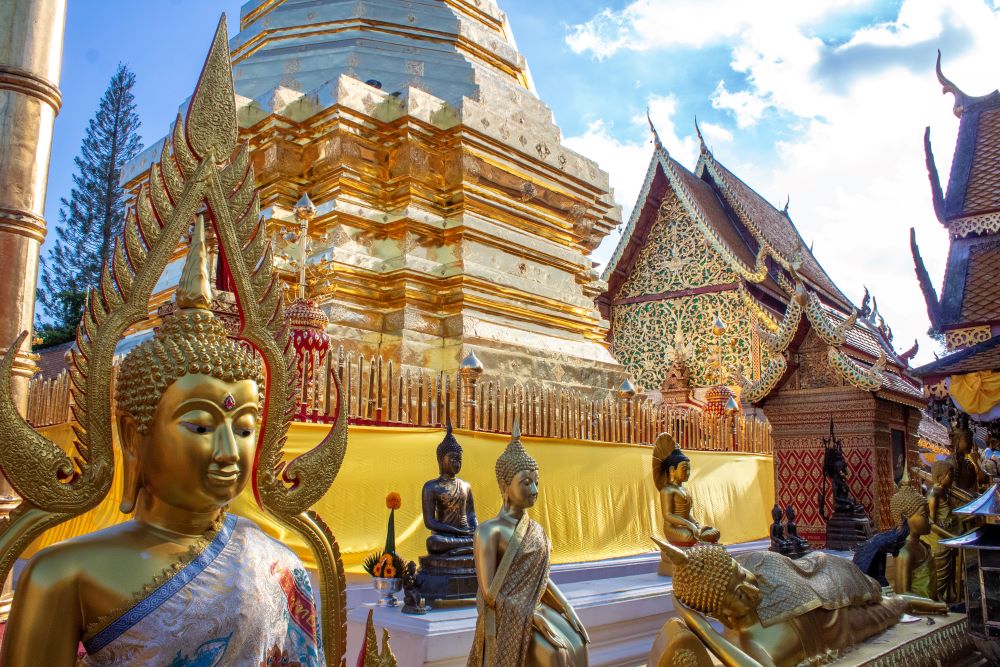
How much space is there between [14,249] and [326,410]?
6.82 ft

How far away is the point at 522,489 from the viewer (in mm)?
2572

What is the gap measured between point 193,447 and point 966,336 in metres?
7.55

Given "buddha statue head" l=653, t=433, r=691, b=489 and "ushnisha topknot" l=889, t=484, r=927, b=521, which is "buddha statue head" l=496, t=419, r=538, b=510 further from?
"ushnisha topknot" l=889, t=484, r=927, b=521

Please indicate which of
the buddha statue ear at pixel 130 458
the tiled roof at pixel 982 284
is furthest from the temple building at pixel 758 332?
the buddha statue ear at pixel 130 458

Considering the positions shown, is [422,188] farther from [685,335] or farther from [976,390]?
[685,335]

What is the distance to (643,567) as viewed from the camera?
501 centimetres

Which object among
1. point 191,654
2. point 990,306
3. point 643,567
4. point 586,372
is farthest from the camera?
point 586,372

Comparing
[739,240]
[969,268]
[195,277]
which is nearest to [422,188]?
[969,268]

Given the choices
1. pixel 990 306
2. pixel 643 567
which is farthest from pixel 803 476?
pixel 643 567

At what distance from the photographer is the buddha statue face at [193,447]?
120 centimetres

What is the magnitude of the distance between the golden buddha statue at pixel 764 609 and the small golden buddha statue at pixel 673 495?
141cm

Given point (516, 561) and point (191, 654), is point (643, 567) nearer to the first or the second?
point (516, 561)

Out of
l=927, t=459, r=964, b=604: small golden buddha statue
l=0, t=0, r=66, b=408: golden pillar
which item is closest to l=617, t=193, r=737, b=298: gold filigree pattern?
l=927, t=459, r=964, b=604: small golden buddha statue

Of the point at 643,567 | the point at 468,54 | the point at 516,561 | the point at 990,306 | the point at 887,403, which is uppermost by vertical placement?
the point at 468,54
